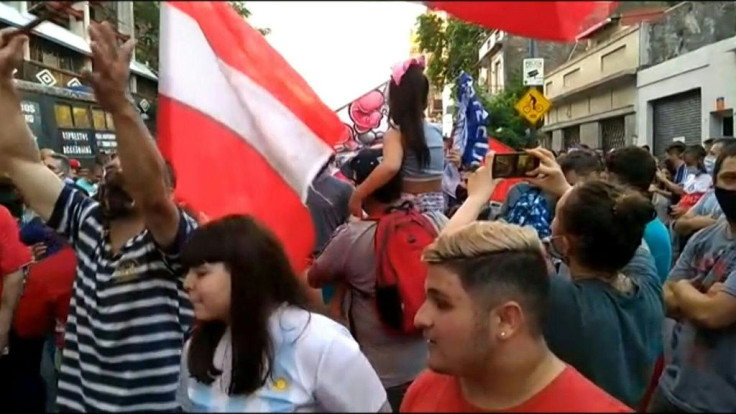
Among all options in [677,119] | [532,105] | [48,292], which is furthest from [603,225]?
[677,119]

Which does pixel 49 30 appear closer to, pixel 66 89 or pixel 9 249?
pixel 9 249

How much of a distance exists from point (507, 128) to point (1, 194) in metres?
4.73

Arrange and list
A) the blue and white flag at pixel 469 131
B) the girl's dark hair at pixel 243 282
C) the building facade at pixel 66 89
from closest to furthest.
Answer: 1. the girl's dark hair at pixel 243 282
2. the building facade at pixel 66 89
3. the blue and white flag at pixel 469 131

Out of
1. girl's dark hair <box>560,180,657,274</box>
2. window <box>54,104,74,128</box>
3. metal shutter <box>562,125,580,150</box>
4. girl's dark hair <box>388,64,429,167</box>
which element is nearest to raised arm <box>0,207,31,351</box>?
girl's dark hair <box>388,64,429,167</box>

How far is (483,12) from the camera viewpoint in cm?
192

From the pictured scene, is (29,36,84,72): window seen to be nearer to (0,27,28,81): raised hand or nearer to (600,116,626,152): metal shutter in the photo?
(0,27,28,81): raised hand

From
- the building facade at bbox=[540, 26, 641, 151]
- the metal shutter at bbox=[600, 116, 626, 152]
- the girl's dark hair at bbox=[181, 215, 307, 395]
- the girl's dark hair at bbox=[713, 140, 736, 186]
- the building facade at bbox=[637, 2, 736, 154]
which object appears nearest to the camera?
the girl's dark hair at bbox=[181, 215, 307, 395]

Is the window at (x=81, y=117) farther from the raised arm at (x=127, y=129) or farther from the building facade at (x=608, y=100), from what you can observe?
the raised arm at (x=127, y=129)

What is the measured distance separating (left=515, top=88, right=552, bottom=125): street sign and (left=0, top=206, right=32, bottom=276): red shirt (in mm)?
3933

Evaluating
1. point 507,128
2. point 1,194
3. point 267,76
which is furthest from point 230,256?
point 507,128

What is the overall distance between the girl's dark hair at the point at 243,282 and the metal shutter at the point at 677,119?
17.8 m

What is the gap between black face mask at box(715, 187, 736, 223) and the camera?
3.92m

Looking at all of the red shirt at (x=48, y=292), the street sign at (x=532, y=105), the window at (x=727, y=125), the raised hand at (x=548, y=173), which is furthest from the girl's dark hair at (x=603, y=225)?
the window at (x=727, y=125)

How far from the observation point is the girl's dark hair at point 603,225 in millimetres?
3104
